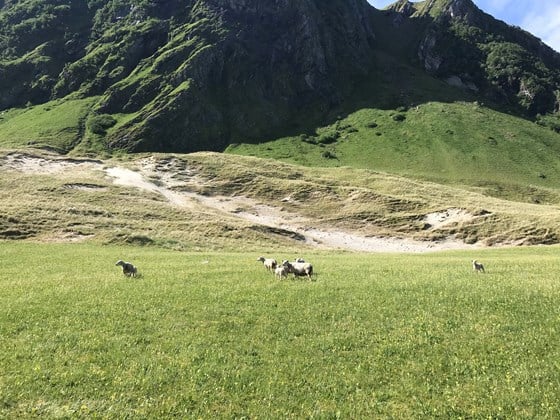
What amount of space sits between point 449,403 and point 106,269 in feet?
95.5

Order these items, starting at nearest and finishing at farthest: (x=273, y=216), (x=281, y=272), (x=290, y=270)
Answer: (x=281, y=272) → (x=290, y=270) → (x=273, y=216)

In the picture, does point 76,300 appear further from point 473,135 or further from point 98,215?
point 473,135

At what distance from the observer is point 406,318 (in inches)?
704

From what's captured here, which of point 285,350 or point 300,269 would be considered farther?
point 300,269

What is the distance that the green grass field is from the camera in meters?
11.9

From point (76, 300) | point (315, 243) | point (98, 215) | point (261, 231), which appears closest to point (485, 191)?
point (315, 243)

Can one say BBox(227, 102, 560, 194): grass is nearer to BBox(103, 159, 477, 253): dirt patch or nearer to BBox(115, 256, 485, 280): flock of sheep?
BBox(103, 159, 477, 253): dirt patch

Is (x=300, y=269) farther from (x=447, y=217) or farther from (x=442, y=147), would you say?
(x=442, y=147)

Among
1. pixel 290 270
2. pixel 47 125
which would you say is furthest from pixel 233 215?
pixel 47 125

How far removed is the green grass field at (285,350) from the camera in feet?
38.9

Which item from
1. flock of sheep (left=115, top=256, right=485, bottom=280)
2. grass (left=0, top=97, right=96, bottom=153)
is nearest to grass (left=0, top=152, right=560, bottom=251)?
flock of sheep (left=115, top=256, right=485, bottom=280)

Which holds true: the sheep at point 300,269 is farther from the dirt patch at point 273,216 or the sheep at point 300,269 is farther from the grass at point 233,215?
the dirt patch at point 273,216

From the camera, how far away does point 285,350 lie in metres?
15.1

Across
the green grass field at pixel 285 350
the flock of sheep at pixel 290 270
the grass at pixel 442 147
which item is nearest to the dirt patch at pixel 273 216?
the flock of sheep at pixel 290 270
